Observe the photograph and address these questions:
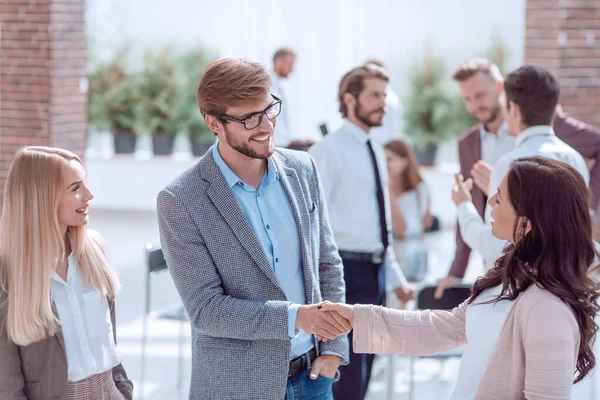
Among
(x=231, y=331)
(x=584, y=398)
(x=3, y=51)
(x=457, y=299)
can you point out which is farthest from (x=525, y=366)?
(x=3, y=51)

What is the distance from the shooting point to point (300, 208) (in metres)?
2.44

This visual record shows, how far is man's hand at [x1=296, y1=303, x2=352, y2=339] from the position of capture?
7.44 feet

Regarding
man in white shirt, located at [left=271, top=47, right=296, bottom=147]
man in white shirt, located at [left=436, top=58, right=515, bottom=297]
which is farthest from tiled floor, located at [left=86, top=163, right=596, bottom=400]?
man in white shirt, located at [left=271, top=47, right=296, bottom=147]

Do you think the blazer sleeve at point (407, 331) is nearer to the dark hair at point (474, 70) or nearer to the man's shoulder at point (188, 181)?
the man's shoulder at point (188, 181)

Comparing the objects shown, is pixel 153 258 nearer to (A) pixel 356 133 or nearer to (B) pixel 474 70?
(A) pixel 356 133

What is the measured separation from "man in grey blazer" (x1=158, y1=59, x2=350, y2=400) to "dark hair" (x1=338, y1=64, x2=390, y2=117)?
5.50 feet

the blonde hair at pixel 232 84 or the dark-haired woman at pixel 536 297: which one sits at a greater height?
the blonde hair at pixel 232 84

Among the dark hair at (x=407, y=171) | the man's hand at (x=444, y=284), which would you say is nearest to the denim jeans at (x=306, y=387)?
the man's hand at (x=444, y=284)

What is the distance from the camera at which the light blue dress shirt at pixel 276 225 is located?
2.36 meters

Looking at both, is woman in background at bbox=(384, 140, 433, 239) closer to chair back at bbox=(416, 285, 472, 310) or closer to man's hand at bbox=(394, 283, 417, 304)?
chair back at bbox=(416, 285, 472, 310)

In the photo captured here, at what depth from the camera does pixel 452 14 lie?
10.8 meters

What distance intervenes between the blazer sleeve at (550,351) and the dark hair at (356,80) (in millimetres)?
2242

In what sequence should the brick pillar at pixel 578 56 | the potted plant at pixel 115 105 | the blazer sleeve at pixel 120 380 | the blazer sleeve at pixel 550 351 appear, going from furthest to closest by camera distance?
the potted plant at pixel 115 105 < the brick pillar at pixel 578 56 < the blazer sleeve at pixel 120 380 < the blazer sleeve at pixel 550 351

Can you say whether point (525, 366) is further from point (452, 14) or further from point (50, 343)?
point (452, 14)
